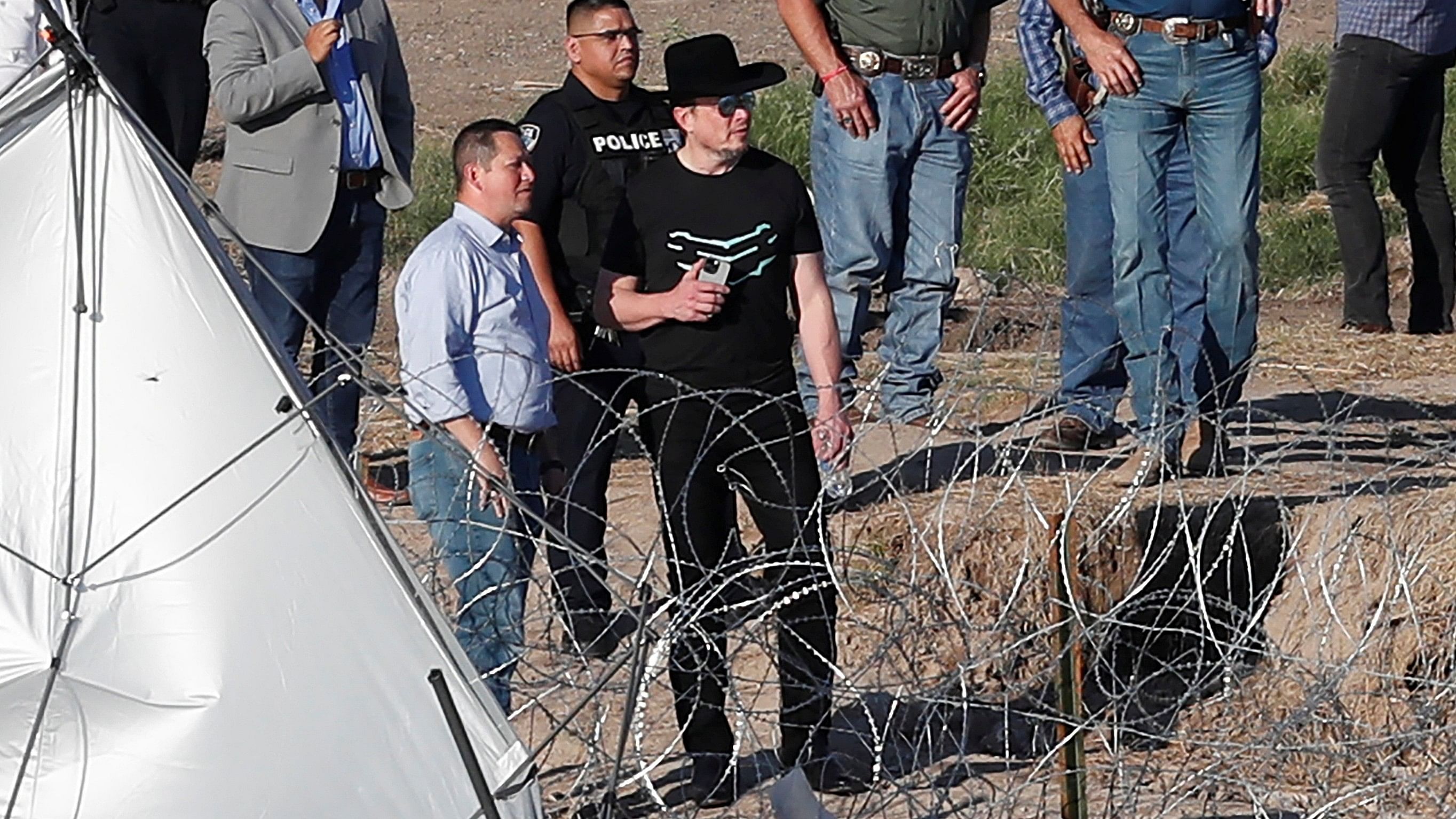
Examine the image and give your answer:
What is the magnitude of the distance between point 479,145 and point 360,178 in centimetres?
154

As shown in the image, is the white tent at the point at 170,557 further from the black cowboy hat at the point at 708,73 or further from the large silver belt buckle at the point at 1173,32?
the large silver belt buckle at the point at 1173,32

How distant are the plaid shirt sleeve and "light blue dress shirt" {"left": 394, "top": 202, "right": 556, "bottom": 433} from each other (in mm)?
2068

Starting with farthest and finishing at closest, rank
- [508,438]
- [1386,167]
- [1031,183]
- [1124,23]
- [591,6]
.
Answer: [1031,183]
[1386,167]
[1124,23]
[591,6]
[508,438]

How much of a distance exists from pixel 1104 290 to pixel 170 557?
11.5 feet

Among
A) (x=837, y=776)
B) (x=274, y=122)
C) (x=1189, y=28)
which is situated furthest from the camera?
(x=274, y=122)

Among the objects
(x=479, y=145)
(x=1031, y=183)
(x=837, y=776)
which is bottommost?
(x=837, y=776)

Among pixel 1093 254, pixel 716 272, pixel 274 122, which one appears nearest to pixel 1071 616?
pixel 716 272

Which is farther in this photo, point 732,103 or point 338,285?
point 338,285

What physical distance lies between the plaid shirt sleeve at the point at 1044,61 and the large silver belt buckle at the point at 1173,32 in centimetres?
45

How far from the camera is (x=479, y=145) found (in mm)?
5766

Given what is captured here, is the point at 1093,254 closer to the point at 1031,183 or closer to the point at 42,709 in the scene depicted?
the point at 42,709

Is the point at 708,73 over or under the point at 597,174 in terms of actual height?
over

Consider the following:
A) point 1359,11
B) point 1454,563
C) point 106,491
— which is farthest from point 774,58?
point 106,491

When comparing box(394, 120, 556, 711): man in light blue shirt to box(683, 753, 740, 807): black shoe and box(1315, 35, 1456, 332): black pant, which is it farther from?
box(1315, 35, 1456, 332): black pant
